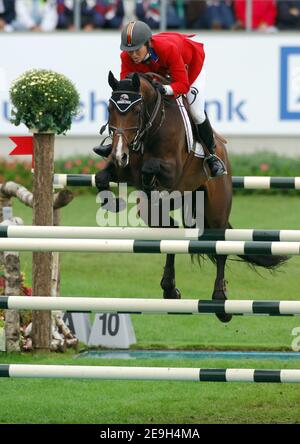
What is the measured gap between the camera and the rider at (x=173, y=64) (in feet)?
25.0

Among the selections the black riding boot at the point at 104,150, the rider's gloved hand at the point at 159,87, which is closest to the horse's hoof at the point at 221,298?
the black riding boot at the point at 104,150

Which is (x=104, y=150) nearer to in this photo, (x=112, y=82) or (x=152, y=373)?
(x=112, y=82)

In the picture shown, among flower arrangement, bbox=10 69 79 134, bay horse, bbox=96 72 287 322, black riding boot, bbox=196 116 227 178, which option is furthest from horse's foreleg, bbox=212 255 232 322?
flower arrangement, bbox=10 69 79 134

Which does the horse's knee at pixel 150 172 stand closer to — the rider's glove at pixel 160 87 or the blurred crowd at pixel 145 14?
the rider's glove at pixel 160 87

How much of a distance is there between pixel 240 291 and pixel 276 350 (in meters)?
1.99

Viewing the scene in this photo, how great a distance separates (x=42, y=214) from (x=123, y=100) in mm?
1919

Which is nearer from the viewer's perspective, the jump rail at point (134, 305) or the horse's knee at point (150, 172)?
the jump rail at point (134, 305)

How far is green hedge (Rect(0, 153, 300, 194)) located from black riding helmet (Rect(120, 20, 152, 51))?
9639 millimetres

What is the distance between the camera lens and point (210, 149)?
834 centimetres

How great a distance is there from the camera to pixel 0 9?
58.7 feet

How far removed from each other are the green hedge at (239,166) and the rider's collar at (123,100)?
9.88 m

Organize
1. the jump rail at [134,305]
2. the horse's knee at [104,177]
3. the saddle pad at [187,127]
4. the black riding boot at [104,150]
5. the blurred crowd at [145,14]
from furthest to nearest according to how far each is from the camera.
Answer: the blurred crowd at [145,14]
the saddle pad at [187,127]
the black riding boot at [104,150]
the horse's knee at [104,177]
the jump rail at [134,305]

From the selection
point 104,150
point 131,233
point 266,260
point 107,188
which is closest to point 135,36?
point 104,150
